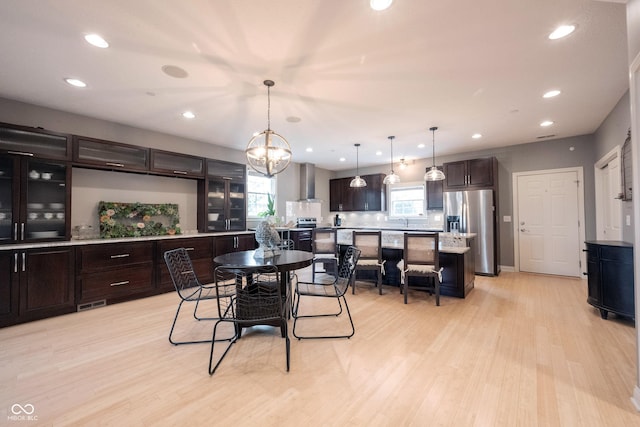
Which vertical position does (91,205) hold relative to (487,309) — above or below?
above

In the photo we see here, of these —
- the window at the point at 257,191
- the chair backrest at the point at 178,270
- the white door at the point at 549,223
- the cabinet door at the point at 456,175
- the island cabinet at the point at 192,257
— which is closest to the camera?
the chair backrest at the point at 178,270

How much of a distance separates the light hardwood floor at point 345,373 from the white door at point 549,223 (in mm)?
2462

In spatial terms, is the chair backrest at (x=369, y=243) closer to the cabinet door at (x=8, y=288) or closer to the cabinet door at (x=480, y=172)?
the cabinet door at (x=480, y=172)

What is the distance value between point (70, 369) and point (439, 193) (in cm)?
668

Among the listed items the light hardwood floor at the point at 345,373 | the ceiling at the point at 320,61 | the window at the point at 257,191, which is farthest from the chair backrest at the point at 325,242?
the window at the point at 257,191

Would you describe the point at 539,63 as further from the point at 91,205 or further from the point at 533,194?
the point at 91,205

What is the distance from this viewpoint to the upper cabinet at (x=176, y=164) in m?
4.46

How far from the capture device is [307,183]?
7191 millimetres

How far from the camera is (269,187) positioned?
6566mm

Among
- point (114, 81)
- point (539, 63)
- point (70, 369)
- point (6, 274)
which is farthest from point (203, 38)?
point (6, 274)

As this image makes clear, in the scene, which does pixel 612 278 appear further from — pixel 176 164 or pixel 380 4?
pixel 176 164

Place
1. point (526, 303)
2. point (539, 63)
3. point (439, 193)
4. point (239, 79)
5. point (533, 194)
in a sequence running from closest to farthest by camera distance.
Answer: point (539, 63), point (239, 79), point (526, 303), point (533, 194), point (439, 193)

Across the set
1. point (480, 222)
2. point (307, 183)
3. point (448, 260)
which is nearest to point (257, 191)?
point (307, 183)

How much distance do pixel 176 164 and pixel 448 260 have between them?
4.83 m
